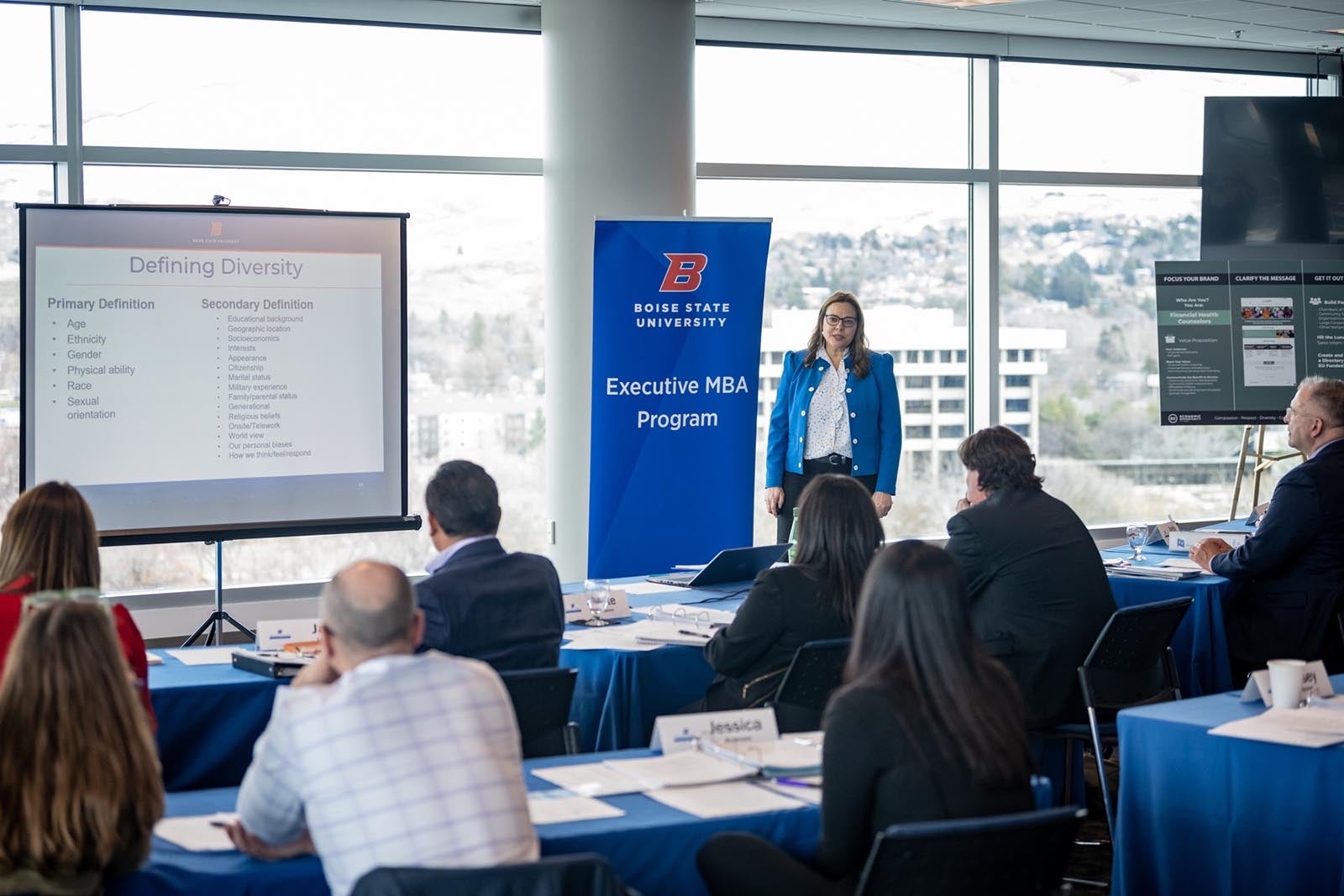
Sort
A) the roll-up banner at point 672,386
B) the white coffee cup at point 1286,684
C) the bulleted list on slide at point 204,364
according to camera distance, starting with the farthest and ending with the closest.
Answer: the roll-up banner at point 672,386 < the bulleted list on slide at point 204,364 < the white coffee cup at point 1286,684

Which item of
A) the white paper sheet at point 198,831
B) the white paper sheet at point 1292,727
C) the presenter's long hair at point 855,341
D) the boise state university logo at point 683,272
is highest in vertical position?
the boise state university logo at point 683,272

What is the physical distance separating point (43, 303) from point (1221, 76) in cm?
767

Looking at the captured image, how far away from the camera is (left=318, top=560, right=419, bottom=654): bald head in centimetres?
236

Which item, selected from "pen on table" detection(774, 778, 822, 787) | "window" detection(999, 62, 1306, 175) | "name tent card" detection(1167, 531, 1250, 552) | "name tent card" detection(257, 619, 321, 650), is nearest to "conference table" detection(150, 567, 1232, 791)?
"name tent card" detection(257, 619, 321, 650)

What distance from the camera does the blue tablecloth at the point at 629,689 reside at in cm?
404

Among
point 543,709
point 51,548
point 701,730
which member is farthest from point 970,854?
point 51,548

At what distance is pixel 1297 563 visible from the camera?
5016 millimetres

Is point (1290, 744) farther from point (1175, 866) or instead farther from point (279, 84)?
point (279, 84)

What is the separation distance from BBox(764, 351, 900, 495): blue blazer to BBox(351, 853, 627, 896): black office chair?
4291 mm

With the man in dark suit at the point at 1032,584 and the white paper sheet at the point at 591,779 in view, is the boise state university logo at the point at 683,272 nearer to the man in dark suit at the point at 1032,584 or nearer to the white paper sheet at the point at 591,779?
the man in dark suit at the point at 1032,584

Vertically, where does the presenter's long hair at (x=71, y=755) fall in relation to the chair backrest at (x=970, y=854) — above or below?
above

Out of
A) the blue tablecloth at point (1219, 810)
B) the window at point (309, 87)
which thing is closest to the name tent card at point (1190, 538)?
the blue tablecloth at point (1219, 810)

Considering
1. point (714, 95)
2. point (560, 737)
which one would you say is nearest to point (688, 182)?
point (714, 95)

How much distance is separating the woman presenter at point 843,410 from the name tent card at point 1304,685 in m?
2.87
